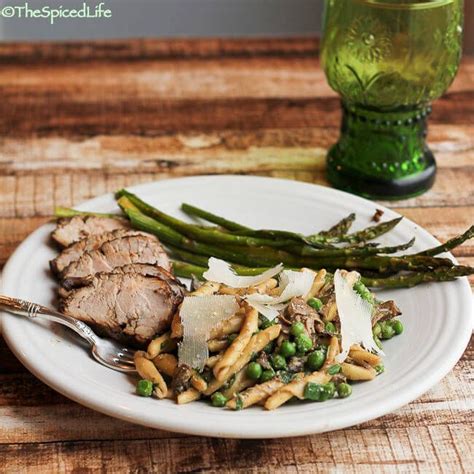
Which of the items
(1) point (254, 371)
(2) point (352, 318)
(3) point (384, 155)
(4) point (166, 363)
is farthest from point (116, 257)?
(3) point (384, 155)

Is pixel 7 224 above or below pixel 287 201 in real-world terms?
below

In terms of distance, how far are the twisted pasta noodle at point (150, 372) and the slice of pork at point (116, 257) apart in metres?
0.47

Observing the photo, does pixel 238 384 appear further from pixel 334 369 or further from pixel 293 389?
pixel 334 369

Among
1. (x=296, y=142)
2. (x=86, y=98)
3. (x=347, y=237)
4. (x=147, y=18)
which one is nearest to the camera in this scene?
(x=347, y=237)

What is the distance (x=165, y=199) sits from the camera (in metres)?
3.92

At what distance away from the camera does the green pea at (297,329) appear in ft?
9.24

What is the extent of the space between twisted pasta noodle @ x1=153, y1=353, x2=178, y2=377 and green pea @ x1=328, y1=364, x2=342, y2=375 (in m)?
Answer: 0.47

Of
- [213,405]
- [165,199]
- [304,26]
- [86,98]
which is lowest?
[304,26]

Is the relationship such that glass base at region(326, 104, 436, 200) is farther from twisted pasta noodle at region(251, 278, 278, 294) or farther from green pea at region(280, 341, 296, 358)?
green pea at region(280, 341, 296, 358)

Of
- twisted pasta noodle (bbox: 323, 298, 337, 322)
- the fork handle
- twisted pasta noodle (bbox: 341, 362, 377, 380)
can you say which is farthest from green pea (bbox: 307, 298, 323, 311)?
the fork handle

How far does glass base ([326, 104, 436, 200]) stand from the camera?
4262 millimetres

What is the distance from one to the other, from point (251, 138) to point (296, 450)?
8.00ft

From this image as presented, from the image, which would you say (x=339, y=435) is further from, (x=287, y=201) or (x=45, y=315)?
(x=287, y=201)

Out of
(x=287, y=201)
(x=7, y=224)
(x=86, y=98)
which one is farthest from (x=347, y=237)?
(x=86, y=98)
